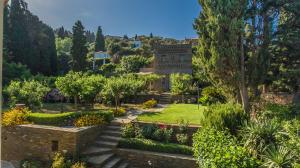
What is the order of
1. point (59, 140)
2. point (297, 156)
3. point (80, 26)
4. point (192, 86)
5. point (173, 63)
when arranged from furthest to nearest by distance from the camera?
point (80, 26) → point (173, 63) → point (192, 86) → point (59, 140) → point (297, 156)

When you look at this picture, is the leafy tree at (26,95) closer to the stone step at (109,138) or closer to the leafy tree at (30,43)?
the stone step at (109,138)

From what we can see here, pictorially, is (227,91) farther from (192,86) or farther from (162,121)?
(192,86)

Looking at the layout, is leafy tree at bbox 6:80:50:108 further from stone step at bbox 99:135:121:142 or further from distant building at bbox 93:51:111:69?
distant building at bbox 93:51:111:69

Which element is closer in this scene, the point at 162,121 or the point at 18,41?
the point at 162,121

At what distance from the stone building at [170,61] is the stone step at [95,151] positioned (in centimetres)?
1735

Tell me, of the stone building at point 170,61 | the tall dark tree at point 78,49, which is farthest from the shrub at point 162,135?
the tall dark tree at point 78,49

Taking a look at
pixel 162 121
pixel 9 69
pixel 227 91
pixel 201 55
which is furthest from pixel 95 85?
pixel 9 69

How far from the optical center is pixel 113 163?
11578 mm

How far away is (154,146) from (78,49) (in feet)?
93.8

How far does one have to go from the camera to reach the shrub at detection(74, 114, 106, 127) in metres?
13.3

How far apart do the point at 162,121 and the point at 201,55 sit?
496 centimetres

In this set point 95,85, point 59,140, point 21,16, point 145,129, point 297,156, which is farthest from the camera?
point 21,16

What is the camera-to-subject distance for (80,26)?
38.2 meters

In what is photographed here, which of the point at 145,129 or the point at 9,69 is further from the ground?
the point at 9,69
